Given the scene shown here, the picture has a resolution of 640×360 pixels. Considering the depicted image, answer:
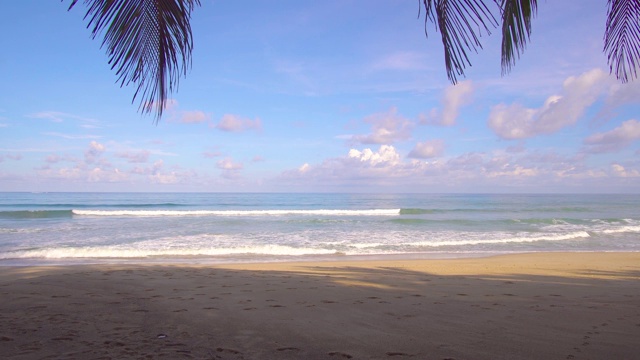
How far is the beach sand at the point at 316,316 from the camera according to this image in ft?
11.9

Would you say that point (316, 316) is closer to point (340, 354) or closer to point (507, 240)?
point (340, 354)

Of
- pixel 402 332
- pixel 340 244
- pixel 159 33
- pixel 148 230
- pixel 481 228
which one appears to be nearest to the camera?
pixel 159 33

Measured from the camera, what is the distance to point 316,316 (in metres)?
4.96

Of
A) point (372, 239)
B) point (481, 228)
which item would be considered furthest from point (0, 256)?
point (481, 228)

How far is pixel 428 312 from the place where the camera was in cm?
511

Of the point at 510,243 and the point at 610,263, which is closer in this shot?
the point at 610,263

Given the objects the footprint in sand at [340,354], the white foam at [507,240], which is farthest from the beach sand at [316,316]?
the white foam at [507,240]

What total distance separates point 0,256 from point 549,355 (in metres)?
15.3

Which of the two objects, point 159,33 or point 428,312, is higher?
point 159,33

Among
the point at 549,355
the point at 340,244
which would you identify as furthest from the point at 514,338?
the point at 340,244

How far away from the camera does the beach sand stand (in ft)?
11.9

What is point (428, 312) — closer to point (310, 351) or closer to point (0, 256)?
point (310, 351)

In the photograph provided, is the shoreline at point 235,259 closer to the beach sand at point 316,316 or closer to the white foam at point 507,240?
the white foam at point 507,240

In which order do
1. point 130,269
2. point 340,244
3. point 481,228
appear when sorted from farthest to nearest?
point 481,228, point 340,244, point 130,269
